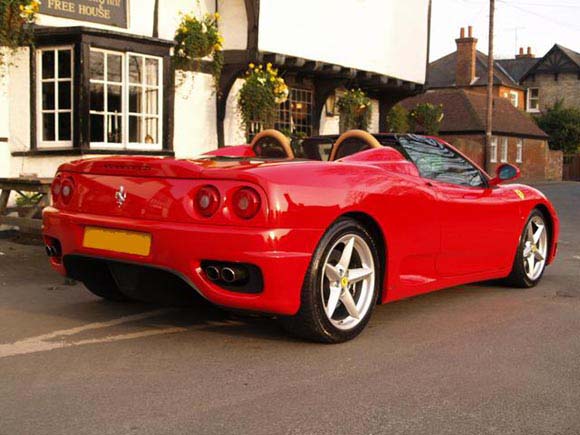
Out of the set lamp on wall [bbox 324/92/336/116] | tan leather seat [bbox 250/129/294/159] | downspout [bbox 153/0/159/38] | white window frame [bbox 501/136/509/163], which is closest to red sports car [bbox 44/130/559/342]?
tan leather seat [bbox 250/129/294/159]

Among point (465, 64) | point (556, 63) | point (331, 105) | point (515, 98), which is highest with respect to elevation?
point (556, 63)

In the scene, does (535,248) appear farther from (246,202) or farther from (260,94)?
(260,94)

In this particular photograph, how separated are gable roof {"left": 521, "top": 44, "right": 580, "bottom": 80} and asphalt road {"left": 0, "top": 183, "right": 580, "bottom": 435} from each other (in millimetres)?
57526

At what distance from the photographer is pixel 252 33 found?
13.8 meters

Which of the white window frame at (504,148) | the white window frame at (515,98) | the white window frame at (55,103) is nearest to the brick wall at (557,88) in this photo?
the white window frame at (515,98)

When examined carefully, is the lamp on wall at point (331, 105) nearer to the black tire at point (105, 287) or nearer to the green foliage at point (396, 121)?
the green foliage at point (396, 121)

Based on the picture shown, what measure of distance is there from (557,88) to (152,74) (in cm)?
5242

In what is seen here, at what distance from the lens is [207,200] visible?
405 centimetres

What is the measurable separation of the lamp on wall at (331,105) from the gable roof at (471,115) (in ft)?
72.2

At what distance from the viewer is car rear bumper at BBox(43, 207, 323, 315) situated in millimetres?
3930

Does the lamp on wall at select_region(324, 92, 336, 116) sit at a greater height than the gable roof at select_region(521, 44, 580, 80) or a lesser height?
lesser

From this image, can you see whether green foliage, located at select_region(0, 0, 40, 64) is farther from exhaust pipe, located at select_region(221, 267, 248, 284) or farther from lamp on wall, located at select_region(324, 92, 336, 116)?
lamp on wall, located at select_region(324, 92, 336, 116)

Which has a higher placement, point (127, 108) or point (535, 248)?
point (127, 108)

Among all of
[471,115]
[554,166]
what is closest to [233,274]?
[471,115]
